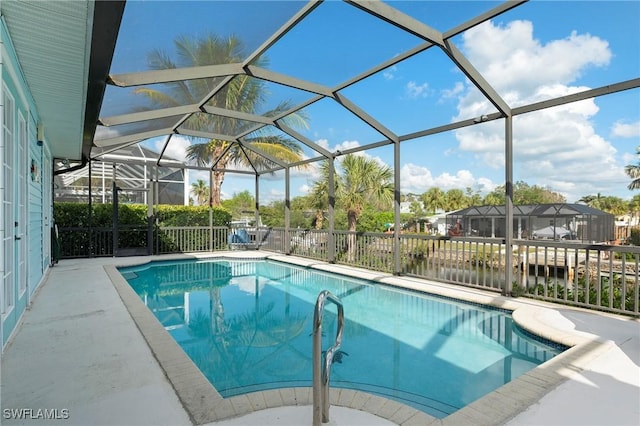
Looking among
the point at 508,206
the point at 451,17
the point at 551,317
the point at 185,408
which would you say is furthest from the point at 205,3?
the point at 551,317

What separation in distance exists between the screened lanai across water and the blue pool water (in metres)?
1.80

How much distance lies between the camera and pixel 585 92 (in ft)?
13.5

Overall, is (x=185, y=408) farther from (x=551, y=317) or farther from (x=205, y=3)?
(x=551, y=317)

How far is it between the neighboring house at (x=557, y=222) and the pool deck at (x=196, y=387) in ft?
5.05

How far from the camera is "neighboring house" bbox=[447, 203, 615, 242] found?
5.06 metres

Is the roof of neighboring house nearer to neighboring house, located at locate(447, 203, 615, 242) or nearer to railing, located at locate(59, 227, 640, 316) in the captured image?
neighboring house, located at locate(447, 203, 615, 242)

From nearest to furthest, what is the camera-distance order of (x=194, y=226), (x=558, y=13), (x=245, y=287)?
(x=558, y=13), (x=245, y=287), (x=194, y=226)

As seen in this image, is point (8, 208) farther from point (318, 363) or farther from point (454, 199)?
point (454, 199)

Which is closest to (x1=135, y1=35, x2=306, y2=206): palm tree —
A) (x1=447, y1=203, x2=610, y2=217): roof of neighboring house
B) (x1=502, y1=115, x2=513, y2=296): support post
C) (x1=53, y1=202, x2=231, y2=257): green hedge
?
(x1=53, y1=202, x2=231, y2=257): green hedge

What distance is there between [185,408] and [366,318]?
301 centimetres

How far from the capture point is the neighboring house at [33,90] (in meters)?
2.40

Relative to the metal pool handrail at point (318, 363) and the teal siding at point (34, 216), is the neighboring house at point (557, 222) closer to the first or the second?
the metal pool handrail at point (318, 363)

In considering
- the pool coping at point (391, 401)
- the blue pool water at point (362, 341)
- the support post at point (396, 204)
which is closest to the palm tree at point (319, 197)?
the support post at point (396, 204)

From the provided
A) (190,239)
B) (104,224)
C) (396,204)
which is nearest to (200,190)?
(190,239)
